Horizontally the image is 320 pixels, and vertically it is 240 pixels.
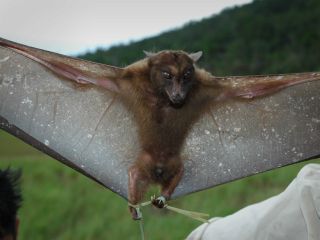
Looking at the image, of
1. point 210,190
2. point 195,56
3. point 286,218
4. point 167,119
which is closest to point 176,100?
point 167,119

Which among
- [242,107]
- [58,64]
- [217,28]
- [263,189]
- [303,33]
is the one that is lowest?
[263,189]

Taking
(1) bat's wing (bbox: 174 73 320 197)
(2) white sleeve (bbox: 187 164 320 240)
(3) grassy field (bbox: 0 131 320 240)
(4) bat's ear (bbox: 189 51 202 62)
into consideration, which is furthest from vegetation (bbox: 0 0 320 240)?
(1) bat's wing (bbox: 174 73 320 197)

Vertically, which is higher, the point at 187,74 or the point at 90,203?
the point at 187,74

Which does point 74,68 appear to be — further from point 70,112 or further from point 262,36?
point 262,36

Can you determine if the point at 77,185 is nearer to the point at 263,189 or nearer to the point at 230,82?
the point at 263,189

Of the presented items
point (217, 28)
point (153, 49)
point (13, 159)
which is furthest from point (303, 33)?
point (153, 49)

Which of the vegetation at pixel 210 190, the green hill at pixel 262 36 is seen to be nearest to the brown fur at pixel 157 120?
the green hill at pixel 262 36
